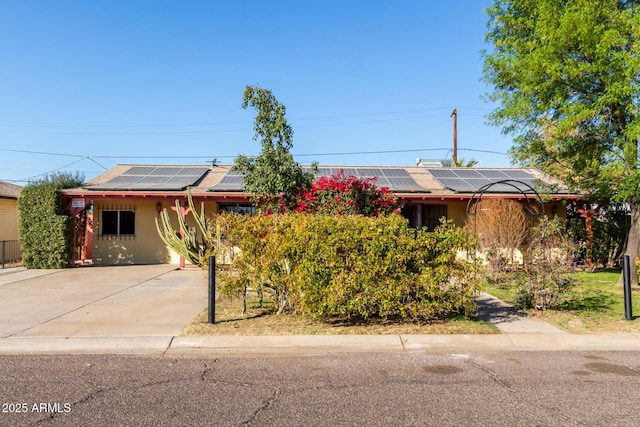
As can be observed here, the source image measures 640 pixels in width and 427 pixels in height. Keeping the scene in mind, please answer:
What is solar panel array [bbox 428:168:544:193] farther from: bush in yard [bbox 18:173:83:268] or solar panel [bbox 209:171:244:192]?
bush in yard [bbox 18:173:83:268]

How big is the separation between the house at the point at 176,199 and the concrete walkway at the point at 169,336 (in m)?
6.57

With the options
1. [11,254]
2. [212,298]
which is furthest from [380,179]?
[11,254]

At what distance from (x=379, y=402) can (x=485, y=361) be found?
2.18 m

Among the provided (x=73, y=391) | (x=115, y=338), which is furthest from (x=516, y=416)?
(x=115, y=338)

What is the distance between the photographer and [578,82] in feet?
37.6

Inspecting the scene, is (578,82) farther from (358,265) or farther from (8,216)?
(8,216)

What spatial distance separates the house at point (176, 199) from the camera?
17.0 meters

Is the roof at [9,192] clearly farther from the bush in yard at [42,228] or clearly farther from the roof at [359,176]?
the bush in yard at [42,228]

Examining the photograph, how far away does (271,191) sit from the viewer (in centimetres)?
1195

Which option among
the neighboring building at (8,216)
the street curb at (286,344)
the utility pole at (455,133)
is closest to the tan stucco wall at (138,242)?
the neighboring building at (8,216)

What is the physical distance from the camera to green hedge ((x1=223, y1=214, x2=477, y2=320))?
23.8 feet

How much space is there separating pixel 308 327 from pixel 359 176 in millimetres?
12705

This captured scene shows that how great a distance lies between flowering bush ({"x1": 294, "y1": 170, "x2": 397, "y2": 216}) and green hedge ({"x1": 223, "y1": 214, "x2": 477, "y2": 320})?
11.5 ft

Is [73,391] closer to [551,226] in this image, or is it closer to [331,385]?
[331,385]
